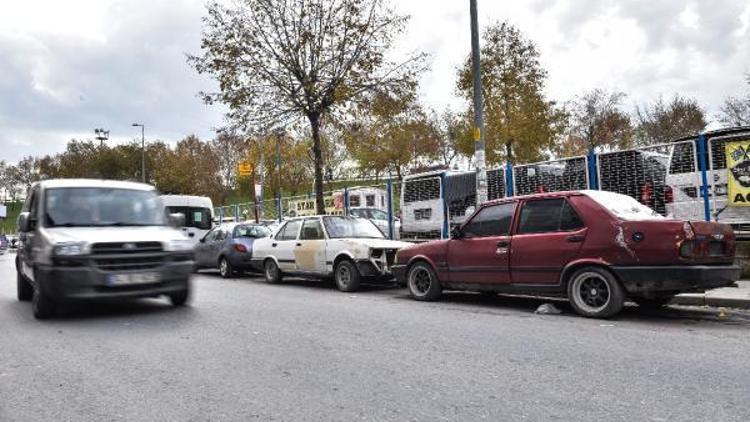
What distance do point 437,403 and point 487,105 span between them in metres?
23.7

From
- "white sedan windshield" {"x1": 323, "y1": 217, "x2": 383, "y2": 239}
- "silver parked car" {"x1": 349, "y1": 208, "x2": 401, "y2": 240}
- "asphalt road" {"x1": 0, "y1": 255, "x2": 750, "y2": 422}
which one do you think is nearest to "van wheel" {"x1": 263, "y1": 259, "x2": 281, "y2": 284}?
"white sedan windshield" {"x1": 323, "y1": 217, "x2": 383, "y2": 239}

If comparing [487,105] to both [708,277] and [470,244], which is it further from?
[708,277]

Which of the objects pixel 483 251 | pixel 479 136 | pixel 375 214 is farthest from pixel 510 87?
pixel 483 251

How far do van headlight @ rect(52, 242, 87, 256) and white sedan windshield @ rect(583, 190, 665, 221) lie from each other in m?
6.42

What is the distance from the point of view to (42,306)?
26.2 ft

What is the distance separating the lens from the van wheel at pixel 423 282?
9617 millimetres

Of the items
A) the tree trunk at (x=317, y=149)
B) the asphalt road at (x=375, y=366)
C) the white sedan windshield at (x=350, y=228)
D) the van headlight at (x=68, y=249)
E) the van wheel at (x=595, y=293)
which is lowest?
the asphalt road at (x=375, y=366)

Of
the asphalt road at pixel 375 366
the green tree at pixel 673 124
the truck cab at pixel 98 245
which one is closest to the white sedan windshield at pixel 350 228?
the asphalt road at pixel 375 366

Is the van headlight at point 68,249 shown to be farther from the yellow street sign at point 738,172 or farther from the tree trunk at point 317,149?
the tree trunk at point 317,149

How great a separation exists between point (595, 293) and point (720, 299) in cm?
212

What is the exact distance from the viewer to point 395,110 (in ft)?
57.3

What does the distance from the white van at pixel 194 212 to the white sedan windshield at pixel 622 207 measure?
667 inches

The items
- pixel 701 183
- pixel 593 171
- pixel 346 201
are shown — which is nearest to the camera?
pixel 701 183

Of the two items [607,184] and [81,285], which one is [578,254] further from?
[81,285]
